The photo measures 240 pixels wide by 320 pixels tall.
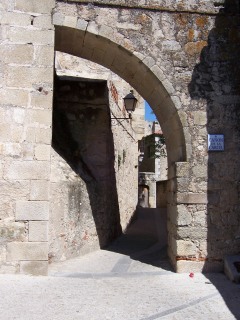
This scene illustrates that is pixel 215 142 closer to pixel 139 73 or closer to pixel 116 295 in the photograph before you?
pixel 139 73

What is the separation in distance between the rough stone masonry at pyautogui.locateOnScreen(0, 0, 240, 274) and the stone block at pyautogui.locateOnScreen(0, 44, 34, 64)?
1 centimetres

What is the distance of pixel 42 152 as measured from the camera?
4.82m

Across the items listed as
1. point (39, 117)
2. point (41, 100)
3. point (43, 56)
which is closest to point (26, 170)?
point (39, 117)

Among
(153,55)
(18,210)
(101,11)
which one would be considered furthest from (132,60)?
(18,210)

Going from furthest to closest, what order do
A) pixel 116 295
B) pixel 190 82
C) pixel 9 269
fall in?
1. pixel 190 82
2. pixel 9 269
3. pixel 116 295

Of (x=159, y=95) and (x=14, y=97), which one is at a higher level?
(x=159, y=95)

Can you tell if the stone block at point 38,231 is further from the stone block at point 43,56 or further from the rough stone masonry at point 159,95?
the stone block at point 43,56

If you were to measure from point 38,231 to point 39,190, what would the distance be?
472 mm

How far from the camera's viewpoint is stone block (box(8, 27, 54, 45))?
4914mm

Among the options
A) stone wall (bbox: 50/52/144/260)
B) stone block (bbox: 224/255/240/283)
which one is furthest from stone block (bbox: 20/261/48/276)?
stone block (bbox: 224/255/240/283)

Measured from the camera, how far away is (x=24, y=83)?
487cm

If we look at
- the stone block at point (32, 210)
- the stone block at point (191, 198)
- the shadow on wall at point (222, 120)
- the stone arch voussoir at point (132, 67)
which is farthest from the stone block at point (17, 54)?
the stone block at point (191, 198)

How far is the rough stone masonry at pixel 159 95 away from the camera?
15.6 ft

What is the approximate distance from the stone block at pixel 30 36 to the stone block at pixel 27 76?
13.1 inches
